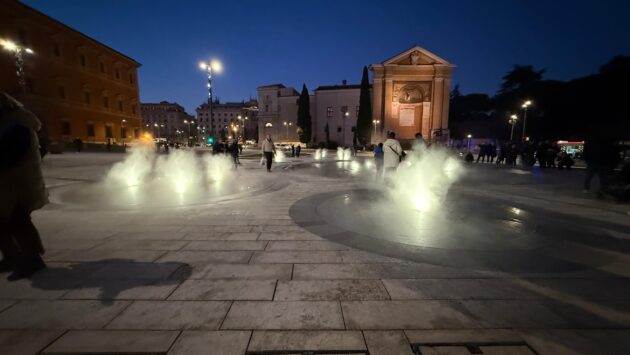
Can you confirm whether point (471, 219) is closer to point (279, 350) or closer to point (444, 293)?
point (444, 293)

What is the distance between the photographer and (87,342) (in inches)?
89.9

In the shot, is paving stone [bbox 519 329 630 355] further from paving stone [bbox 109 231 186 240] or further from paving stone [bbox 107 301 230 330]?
paving stone [bbox 109 231 186 240]

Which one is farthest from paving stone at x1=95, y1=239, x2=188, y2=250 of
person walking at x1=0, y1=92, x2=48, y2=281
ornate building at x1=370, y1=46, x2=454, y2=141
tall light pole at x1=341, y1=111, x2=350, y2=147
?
tall light pole at x1=341, y1=111, x2=350, y2=147

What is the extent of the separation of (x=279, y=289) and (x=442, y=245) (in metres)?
2.80

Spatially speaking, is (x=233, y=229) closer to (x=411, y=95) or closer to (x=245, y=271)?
(x=245, y=271)

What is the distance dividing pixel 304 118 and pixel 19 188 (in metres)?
61.3

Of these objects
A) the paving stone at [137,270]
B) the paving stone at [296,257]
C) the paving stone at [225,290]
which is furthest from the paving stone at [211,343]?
the paving stone at [296,257]

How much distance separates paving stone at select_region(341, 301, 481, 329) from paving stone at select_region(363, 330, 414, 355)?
8cm

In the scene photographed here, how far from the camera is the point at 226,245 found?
452cm

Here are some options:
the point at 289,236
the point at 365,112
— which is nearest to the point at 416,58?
the point at 365,112

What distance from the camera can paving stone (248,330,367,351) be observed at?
2.21m

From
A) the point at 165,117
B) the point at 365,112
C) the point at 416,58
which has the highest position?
the point at 416,58

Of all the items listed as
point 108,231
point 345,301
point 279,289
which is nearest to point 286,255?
point 279,289

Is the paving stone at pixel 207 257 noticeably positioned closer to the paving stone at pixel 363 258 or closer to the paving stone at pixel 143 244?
the paving stone at pixel 143 244
